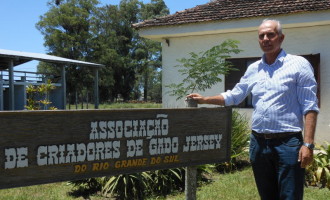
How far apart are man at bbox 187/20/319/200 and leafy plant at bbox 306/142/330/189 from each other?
2793 millimetres

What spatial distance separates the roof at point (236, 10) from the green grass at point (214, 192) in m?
4.34

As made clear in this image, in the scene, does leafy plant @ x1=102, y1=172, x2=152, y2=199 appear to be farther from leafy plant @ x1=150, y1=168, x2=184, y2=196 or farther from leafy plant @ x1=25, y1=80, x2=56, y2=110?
leafy plant @ x1=25, y1=80, x2=56, y2=110

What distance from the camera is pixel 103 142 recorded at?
2803 mm

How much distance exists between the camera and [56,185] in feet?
19.5

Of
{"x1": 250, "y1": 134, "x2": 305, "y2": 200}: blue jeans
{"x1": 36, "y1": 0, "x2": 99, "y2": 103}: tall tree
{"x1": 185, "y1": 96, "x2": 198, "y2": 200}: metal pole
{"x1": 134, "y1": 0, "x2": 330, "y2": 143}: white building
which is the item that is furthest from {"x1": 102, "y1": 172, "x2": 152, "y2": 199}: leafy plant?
{"x1": 36, "y1": 0, "x2": 99, "y2": 103}: tall tree

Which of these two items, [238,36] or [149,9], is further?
[149,9]

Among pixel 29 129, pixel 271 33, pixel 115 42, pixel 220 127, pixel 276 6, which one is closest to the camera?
pixel 29 129

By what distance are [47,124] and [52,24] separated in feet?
134

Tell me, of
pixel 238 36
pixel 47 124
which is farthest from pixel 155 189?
pixel 238 36

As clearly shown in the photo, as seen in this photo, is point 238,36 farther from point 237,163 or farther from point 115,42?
point 115,42

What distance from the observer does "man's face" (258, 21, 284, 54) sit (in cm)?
279

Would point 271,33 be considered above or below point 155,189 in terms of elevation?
above

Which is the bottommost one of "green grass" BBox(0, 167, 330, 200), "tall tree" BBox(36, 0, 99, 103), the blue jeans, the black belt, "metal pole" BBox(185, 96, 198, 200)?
"green grass" BBox(0, 167, 330, 200)

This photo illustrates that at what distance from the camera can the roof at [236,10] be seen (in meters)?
8.39
